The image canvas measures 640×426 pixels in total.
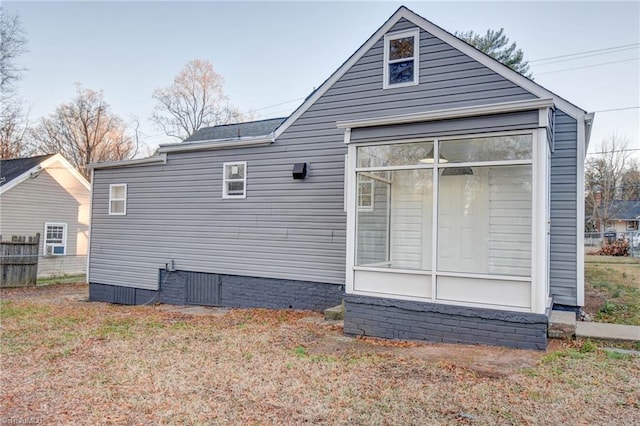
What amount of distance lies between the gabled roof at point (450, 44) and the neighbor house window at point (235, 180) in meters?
1.26

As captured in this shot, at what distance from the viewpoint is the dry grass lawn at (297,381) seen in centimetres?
358

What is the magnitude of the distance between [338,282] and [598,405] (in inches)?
213

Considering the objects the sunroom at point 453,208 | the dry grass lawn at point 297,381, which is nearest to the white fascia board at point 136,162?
the dry grass lawn at point 297,381

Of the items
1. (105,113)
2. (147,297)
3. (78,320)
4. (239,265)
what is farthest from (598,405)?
(105,113)

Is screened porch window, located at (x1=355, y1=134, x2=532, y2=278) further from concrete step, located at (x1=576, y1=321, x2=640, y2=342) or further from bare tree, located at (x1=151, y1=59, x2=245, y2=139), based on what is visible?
bare tree, located at (x1=151, y1=59, x2=245, y2=139)

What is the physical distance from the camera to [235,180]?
33.0 ft

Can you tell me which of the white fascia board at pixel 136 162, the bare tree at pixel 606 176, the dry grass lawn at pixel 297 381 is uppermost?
the bare tree at pixel 606 176

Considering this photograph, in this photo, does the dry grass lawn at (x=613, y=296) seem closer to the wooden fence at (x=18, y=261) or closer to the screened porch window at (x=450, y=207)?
the screened porch window at (x=450, y=207)

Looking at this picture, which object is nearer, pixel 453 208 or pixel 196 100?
pixel 453 208

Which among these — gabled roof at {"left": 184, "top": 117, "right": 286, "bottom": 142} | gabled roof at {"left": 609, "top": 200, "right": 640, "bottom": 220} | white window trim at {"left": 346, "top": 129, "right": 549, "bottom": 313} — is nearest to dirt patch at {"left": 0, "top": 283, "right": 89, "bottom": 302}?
gabled roof at {"left": 184, "top": 117, "right": 286, "bottom": 142}

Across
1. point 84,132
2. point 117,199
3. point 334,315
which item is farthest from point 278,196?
point 84,132

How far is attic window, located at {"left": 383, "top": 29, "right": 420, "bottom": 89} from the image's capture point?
8125 mm

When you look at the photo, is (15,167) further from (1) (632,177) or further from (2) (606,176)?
(1) (632,177)

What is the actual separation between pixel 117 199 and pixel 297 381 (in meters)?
9.60
